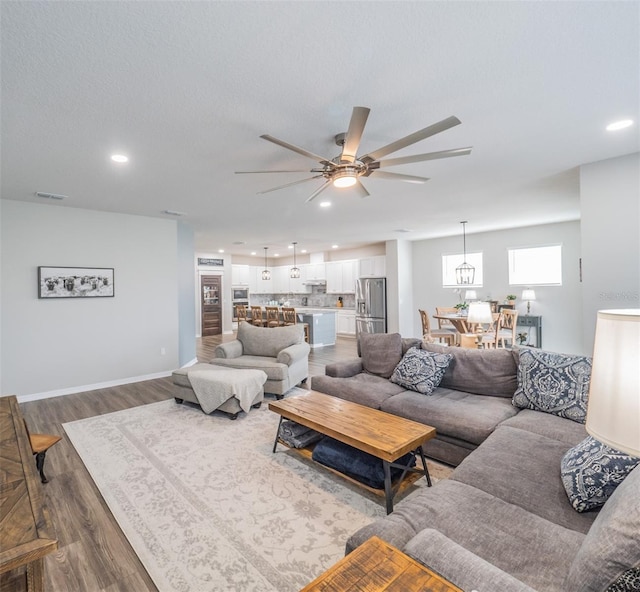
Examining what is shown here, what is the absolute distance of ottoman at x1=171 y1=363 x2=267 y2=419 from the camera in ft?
12.3

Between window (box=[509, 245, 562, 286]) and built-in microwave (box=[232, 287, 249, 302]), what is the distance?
8.19m

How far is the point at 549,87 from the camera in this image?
83.4 inches

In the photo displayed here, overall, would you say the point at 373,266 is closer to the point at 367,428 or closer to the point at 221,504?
the point at 367,428

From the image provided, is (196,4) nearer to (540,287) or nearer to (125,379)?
(125,379)

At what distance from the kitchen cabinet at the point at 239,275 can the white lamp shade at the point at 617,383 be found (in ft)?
36.6

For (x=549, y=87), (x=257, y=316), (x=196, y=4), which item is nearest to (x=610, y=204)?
(x=549, y=87)

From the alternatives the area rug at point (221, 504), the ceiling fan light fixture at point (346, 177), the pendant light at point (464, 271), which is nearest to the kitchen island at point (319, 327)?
the pendant light at point (464, 271)

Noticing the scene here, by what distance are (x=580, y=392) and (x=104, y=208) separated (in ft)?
19.6

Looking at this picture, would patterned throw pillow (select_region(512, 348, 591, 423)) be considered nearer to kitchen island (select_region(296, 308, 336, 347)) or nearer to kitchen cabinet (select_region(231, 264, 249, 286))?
kitchen island (select_region(296, 308, 336, 347))

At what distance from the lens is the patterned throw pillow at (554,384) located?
8.14 feet

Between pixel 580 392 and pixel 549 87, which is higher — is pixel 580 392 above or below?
below

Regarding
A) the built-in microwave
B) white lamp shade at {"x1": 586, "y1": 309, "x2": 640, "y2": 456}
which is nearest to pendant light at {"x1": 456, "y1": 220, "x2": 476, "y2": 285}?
the built-in microwave

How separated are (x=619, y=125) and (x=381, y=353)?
2.87m

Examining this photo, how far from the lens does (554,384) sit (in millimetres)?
2615
